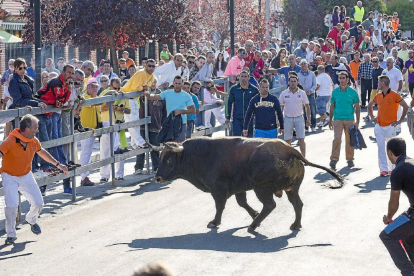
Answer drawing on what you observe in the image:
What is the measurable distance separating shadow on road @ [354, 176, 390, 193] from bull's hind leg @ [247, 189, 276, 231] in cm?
342

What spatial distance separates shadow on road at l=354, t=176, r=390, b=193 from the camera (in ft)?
51.0

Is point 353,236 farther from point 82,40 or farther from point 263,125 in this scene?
point 82,40

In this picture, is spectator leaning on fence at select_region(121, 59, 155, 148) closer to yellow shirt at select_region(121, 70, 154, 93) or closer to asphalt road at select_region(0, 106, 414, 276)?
yellow shirt at select_region(121, 70, 154, 93)

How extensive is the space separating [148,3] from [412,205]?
21.4m

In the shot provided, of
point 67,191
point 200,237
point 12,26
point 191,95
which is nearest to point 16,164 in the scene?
point 200,237

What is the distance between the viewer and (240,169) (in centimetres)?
1261

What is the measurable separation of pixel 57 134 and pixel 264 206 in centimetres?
410

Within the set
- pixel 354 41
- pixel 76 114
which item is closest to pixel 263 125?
pixel 76 114

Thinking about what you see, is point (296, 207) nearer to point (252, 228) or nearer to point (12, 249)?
point (252, 228)

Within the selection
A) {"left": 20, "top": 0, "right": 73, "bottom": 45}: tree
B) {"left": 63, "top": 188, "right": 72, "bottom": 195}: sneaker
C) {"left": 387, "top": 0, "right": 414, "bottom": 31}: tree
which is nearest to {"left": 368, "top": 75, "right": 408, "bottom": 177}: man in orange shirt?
{"left": 63, "top": 188, "right": 72, "bottom": 195}: sneaker

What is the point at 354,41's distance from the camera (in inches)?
1410

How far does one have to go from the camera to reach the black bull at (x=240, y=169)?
12.4 metres

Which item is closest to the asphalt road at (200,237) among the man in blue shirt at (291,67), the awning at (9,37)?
the man in blue shirt at (291,67)

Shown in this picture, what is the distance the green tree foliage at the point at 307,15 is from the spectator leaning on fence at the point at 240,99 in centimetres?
3167
